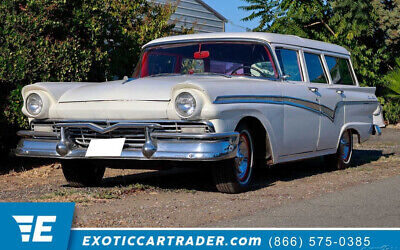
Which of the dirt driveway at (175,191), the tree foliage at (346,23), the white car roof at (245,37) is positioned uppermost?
the tree foliage at (346,23)

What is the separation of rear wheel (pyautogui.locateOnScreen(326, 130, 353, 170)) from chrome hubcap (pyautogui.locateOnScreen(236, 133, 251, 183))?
8.37ft

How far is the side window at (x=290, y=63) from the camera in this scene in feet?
25.5

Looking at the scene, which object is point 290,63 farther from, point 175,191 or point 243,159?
point 175,191

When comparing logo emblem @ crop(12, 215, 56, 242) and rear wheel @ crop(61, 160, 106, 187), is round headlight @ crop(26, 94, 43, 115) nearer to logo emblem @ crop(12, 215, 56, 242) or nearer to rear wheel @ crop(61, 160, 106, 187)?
rear wheel @ crop(61, 160, 106, 187)

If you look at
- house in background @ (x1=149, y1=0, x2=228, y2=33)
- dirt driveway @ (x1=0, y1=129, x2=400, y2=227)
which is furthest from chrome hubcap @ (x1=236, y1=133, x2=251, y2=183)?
house in background @ (x1=149, y1=0, x2=228, y2=33)

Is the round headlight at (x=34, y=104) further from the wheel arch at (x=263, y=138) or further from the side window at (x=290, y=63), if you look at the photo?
A: the side window at (x=290, y=63)

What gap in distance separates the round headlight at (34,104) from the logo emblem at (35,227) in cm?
264

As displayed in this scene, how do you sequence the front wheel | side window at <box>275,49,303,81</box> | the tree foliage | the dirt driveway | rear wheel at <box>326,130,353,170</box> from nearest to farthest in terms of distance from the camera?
the dirt driveway < the front wheel < side window at <box>275,49,303,81</box> < rear wheel at <box>326,130,353,170</box> < the tree foliage

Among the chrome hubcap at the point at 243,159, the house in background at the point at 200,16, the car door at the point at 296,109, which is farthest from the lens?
the house in background at the point at 200,16

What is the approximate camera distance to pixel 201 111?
6078 millimetres

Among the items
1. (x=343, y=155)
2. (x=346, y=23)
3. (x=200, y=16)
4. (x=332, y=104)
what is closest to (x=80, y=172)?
(x=332, y=104)

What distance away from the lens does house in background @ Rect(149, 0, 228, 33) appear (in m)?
19.8

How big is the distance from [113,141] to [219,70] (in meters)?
1.65

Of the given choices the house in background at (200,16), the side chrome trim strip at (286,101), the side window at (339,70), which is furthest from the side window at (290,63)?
the house in background at (200,16)
